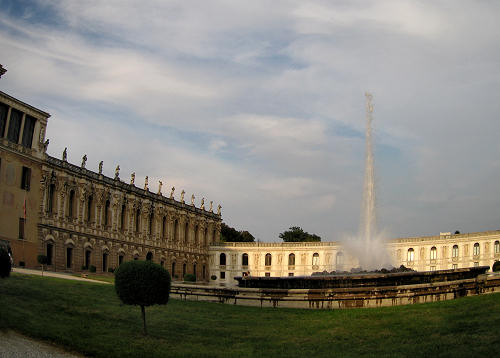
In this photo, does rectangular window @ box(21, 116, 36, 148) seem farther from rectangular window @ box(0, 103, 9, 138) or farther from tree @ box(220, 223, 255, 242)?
tree @ box(220, 223, 255, 242)

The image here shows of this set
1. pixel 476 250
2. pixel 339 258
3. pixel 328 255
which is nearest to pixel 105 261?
pixel 328 255

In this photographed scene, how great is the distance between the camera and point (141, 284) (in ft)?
71.7

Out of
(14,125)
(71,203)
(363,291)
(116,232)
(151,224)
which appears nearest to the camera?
(363,291)

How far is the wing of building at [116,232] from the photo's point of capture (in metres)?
51.3

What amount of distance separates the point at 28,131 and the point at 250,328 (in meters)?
35.7

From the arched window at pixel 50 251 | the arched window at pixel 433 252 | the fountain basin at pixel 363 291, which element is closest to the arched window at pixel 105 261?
the arched window at pixel 50 251

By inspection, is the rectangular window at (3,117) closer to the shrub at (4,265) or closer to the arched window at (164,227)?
the shrub at (4,265)

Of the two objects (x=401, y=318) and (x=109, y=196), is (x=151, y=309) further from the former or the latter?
(x=109, y=196)

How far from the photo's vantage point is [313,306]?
28859 mm

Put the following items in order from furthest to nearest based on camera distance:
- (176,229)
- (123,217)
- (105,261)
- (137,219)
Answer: (176,229), (137,219), (123,217), (105,261)

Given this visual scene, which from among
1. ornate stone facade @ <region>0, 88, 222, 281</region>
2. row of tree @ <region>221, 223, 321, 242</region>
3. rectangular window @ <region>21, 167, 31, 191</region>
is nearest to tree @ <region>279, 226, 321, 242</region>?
row of tree @ <region>221, 223, 321, 242</region>

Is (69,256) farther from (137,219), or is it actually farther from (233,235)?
(233,235)

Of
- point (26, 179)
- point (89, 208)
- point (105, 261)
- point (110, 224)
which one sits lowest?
point (105, 261)

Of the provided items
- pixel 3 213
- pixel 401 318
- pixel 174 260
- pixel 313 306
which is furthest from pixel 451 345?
pixel 174 260
